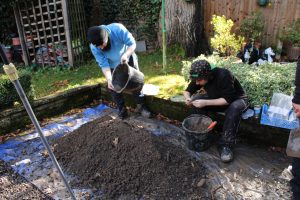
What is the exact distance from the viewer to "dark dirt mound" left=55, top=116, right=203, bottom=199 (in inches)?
118

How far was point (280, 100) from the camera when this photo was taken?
3.46 metres

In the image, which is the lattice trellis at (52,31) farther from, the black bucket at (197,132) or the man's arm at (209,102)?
the man's arm at (209,102)

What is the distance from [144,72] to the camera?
6.14m

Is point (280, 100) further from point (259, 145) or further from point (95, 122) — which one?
point (95, 122)

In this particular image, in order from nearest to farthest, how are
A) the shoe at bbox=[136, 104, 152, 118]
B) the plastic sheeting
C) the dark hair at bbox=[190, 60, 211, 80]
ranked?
the plastic sheeting
the dark hair at bbox=[190, 60, 211, 80]
the shoe at bbox=[136, 104, 152, 118]

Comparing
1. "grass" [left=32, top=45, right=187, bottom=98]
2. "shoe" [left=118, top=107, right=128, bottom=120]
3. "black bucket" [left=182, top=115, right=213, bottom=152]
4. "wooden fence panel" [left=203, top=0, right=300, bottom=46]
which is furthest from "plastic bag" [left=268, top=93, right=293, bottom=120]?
"wooden fence panel" [left=203, top=0, right=300, bottom=46]

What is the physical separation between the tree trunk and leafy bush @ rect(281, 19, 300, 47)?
1789mm

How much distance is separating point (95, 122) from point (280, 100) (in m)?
2.40

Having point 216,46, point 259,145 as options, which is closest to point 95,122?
point 259,145

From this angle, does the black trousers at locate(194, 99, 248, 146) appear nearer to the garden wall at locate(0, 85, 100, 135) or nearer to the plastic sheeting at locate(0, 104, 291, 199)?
the plastic sheeting at locate(0, 104, 291, 199)

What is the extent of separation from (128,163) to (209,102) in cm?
117

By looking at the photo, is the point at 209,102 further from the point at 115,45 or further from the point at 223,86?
the point at 115,45

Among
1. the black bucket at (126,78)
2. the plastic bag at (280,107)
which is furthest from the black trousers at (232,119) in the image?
the black bucket at (126,78)

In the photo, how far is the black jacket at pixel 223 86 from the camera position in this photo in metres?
3.29
